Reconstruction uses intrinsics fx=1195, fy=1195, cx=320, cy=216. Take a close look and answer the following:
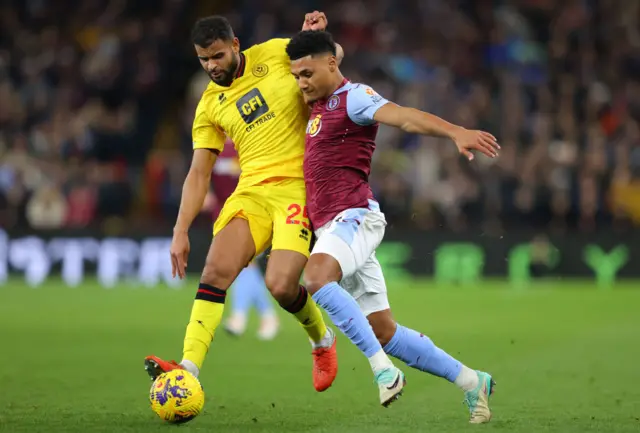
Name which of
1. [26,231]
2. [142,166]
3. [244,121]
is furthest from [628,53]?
[244,121]

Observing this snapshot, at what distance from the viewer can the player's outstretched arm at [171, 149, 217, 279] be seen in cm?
713

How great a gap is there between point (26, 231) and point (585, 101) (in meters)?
9.33

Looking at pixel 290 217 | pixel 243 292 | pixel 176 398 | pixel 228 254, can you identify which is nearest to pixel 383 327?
pixel 290 217

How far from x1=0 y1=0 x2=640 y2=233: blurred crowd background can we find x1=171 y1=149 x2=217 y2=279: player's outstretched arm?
1124 cm

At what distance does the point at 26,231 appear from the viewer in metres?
19.2

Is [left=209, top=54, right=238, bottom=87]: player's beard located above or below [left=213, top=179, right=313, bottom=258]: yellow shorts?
above

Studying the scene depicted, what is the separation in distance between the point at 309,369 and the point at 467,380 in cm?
310

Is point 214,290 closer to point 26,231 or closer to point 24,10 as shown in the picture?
point 26,231

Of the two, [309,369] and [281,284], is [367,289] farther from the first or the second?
[309,369]

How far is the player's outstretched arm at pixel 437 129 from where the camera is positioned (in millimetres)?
5836

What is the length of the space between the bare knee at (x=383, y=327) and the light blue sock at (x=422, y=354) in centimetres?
3

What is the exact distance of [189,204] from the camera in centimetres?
730

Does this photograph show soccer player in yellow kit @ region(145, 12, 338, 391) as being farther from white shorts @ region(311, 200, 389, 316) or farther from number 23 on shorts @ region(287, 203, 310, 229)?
white shorts @ region(311, 200, 389, 316)

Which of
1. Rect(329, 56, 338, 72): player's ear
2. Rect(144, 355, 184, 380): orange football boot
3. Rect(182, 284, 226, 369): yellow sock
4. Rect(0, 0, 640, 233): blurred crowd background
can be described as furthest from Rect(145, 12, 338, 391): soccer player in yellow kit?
Rect(0, 0, 640, 233): blurred crowd background
